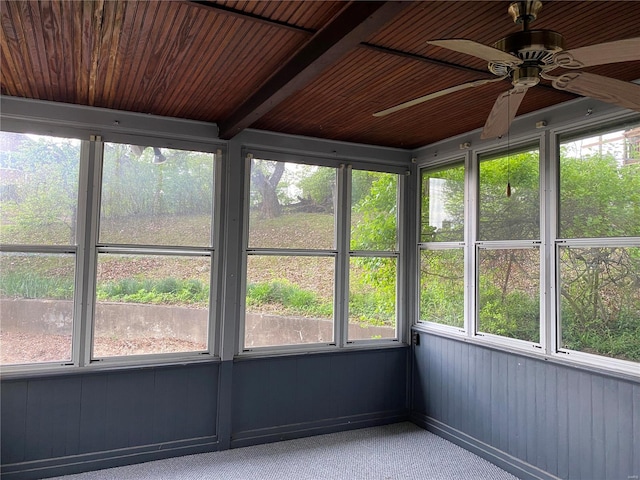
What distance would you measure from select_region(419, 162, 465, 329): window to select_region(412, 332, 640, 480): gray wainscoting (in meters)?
0.27

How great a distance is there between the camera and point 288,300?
4047 millimetres

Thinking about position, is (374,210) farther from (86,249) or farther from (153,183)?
(86,249)

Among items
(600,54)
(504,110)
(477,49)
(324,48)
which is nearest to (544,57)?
(600,54)

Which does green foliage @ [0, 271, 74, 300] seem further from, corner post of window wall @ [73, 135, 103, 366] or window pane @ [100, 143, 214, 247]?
window pane @ [100, 143, 214, 247]

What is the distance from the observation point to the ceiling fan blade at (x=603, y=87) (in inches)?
72.3

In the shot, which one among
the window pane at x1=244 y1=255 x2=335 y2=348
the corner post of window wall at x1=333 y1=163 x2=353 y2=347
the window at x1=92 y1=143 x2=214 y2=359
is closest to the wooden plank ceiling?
the window at x1=92 y1=143 x2=214 y2=359

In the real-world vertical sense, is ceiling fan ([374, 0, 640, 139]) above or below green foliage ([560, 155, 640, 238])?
above

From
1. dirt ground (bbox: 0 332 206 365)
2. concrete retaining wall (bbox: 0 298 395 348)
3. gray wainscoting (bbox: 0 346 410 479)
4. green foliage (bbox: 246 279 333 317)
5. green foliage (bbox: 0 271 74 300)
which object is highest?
green foliage (bbox: 0 271 74 300)

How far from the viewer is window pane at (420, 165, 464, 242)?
4.05 m

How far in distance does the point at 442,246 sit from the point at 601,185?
1486mm

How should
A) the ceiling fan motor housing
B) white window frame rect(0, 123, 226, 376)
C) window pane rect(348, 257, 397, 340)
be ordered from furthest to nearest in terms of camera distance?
window pane rect(348, 257, 397, 340), white window frame rect(0, 123, 226, 376), the ceiling fan motor housing

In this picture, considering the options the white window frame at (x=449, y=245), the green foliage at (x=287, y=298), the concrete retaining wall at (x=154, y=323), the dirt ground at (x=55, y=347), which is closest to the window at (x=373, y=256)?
the concrete retaining wall at (x=154, y=323)

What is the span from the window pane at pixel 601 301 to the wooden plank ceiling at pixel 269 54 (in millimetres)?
1074

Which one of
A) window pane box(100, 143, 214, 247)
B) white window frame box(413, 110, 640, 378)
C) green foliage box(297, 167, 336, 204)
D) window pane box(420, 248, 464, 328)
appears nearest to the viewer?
white window frame box(413, 110, 640, 378)
